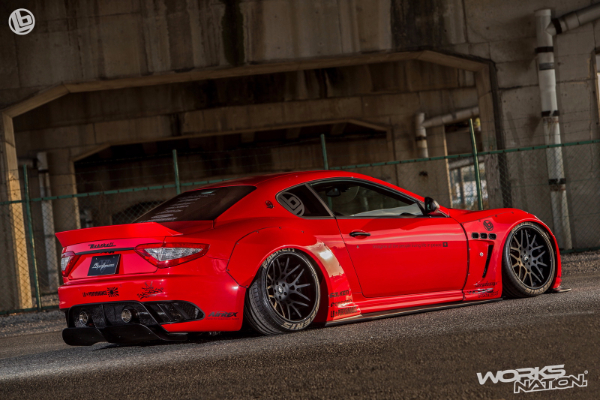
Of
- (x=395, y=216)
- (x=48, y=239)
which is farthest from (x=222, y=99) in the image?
(x=395, y=216)

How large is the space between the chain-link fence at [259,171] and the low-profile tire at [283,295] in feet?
15.8

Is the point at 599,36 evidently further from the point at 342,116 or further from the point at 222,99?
the point at 222,99

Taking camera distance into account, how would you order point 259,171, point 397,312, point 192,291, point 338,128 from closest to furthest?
1. point 192,291
2. point 397,312
3. point 338,128
4. point 259,171

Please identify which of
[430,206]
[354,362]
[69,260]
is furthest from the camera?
[430,206]

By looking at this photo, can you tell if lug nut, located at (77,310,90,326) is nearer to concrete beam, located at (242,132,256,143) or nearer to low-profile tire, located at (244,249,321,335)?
low-profile tire, located at (244,249,321,335)

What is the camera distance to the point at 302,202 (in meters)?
5.36

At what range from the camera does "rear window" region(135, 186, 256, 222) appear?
5.07 m

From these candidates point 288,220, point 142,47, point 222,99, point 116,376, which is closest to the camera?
point 116,376

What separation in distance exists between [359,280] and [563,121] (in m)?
8.28

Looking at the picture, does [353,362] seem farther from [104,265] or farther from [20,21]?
[20,21]

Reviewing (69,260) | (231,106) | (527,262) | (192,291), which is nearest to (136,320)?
(192,291)

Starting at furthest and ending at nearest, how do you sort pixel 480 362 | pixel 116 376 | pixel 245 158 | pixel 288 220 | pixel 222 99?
pixel 245 158 → pixel 222 99 → pixel 288 220 → pixel 116 376 → pixel 480 362

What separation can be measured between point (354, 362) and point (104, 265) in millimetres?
1930

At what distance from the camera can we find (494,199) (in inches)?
493
